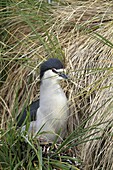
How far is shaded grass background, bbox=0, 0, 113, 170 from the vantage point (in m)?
3.14

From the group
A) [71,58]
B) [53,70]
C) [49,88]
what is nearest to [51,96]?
[49,88]

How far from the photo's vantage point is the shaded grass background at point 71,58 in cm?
314

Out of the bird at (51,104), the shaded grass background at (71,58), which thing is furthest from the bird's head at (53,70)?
the shaded grass background at (71,58)

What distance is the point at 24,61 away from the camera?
3.74 m

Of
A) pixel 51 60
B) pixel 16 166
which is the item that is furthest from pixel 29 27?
pixel 16 166

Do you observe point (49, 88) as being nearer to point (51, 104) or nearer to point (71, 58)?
point (51, 104)

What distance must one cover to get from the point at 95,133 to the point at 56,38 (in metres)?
0.85

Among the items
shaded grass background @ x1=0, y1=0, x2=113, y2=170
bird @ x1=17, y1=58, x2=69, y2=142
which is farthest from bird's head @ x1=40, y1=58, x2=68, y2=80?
shaded grass background @ x1=0, y1=0, x2=113, y2=170

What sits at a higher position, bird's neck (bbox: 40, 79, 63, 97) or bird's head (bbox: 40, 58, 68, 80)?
bird's head (bbox: 40, 58, 68, 80)

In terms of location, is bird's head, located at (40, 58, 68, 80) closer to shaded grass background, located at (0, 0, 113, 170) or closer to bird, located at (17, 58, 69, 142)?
bird, located at (17, 58, 69, 142)

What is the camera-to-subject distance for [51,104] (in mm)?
3357

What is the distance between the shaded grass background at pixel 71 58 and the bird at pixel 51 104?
0.07m

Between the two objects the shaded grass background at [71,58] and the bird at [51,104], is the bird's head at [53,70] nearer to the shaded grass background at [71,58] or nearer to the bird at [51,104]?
the bird at [51,104]

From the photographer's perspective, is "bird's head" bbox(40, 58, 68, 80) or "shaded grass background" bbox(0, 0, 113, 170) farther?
"bird's head" bbox(40, 58, 68, 80)
